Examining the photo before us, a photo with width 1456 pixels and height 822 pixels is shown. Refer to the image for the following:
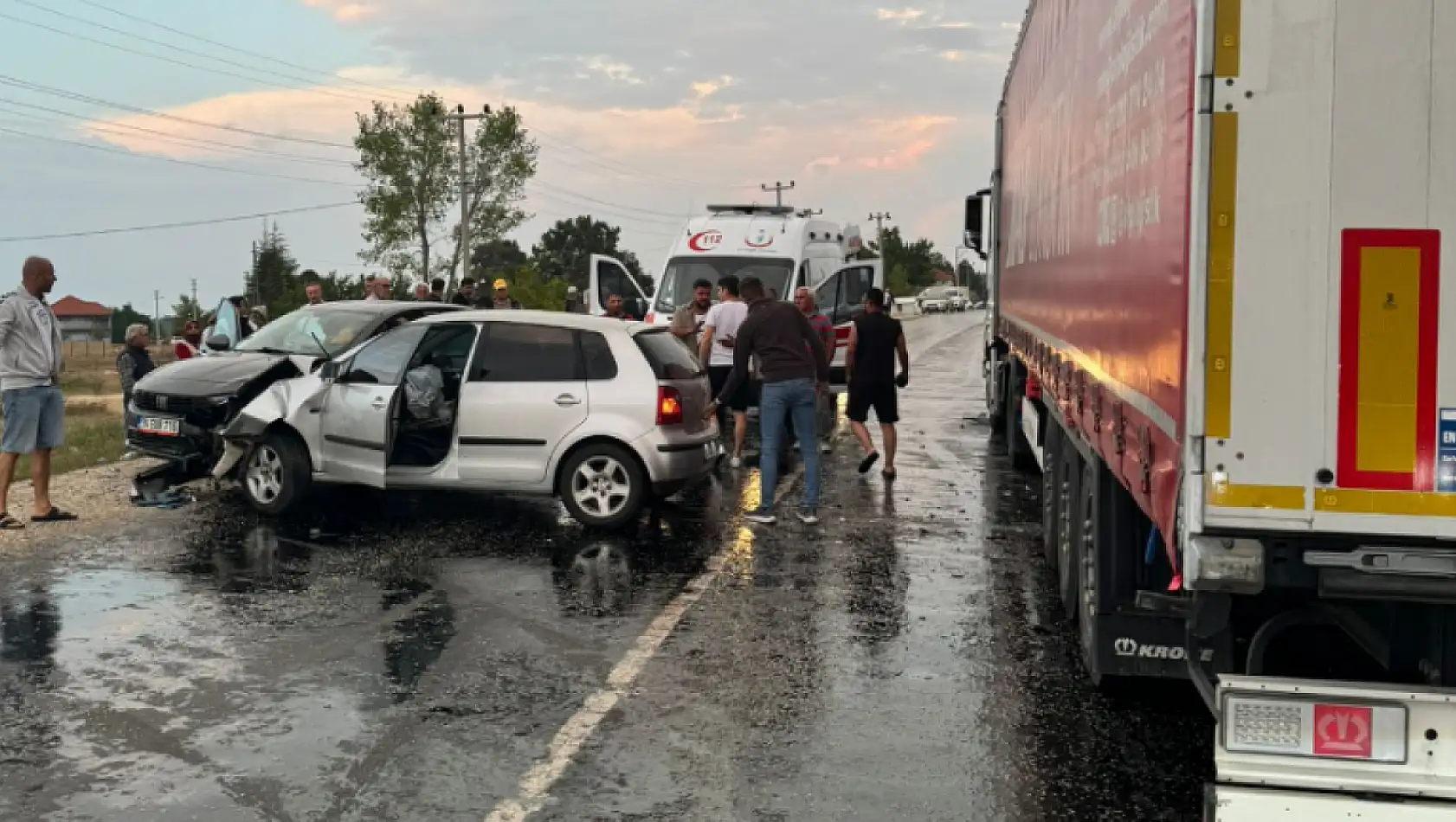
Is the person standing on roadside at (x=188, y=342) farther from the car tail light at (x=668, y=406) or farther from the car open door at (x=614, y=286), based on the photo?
the car tail light at (x=668, y=406)

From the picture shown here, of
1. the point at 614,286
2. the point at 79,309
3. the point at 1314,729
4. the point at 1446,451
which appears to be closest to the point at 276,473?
the point at 1314,729

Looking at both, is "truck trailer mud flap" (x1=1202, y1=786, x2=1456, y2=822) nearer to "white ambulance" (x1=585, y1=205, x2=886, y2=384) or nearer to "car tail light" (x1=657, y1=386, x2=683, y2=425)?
"car tail light" (x1=657, y1=386, x2=683, y2=425)

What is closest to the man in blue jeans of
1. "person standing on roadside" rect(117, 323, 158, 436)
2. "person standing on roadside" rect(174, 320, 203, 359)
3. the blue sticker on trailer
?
"person standing on roadside" rect(117, 323, 158, 436)

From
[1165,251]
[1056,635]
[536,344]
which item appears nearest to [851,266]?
[536,344]

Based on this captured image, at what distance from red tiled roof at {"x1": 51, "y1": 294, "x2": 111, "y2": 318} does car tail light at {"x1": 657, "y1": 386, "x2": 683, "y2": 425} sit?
176 m

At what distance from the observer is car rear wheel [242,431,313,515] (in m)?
10.7

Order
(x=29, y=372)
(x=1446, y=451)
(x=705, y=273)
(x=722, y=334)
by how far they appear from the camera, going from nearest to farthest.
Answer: (x=1446, y=451) < (x=29, y=372) < (x=722, y=334) < (x=705, y=273)

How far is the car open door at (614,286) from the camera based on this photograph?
20.0 meters

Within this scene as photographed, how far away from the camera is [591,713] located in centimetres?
599

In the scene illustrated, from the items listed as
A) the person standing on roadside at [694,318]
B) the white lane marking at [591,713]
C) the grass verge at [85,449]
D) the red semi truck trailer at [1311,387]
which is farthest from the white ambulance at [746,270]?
the red semi truck trailer at [1311,387]

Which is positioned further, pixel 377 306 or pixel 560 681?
pixel 377 306

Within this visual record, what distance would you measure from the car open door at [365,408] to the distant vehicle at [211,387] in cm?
107

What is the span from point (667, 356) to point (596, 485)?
1.16 m

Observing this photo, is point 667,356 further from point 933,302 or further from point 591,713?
point 933,302
